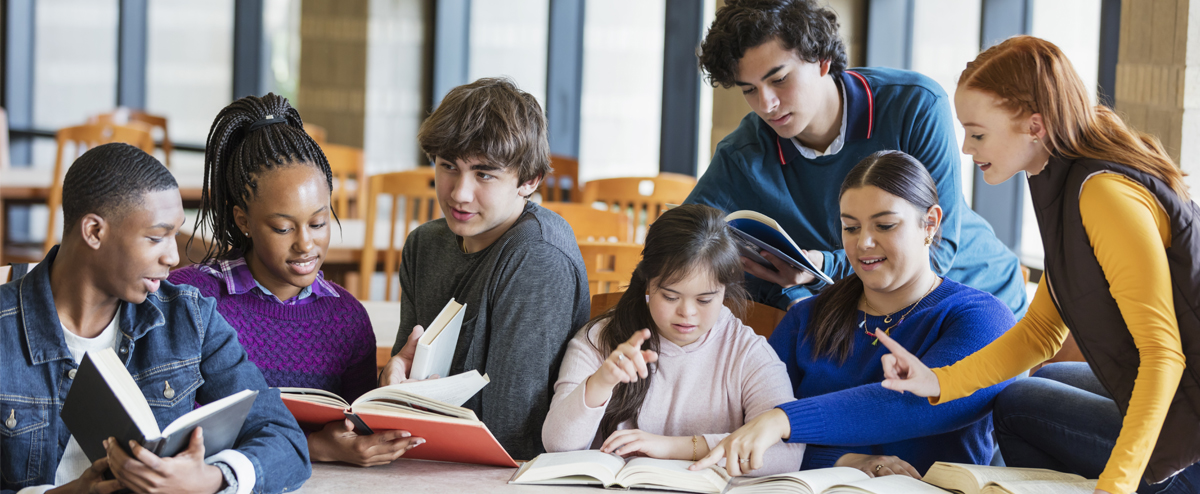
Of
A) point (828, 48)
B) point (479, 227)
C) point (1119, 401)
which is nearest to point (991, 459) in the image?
point (1119, 401)

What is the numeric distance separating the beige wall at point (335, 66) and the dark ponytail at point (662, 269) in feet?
14.7

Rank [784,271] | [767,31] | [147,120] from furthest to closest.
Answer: [147,120], [767,31], [784,271]

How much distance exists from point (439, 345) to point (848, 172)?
0.93m

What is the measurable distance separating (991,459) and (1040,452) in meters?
0.18

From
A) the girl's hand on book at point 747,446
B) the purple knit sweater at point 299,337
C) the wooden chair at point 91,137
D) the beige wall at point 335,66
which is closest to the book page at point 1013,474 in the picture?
the girl's hand on book at point 747,446

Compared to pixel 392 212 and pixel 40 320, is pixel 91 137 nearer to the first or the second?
pixel 392 212

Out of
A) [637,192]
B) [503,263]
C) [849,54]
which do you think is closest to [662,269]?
[503,263]

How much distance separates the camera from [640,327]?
160 cm

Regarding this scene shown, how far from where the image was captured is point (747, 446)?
4.57ft

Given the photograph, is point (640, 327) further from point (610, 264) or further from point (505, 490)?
point (610, 264)

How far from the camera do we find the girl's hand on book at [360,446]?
4.52 ft

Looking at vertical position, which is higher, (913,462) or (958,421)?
(958,421)

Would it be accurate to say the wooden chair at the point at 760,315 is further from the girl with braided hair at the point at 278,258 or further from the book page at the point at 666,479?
the book page at the point at 666,479

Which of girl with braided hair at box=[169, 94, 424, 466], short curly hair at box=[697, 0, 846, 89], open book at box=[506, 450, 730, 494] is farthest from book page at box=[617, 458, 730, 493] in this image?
short curly hair at box=[697, 0, 846, 89]
